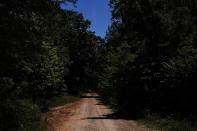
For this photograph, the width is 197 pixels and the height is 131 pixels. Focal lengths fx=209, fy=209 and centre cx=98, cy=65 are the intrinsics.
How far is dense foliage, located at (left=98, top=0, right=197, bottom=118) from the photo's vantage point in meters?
12.6

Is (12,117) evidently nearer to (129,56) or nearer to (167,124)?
(167,124)

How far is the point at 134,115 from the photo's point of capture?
16.8 m

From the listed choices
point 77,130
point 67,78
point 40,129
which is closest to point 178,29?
point 77,130

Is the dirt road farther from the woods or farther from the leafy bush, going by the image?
the leafy bush

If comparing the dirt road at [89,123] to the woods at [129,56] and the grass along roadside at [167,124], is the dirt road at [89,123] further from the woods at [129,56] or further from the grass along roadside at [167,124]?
the woods at [129,56]

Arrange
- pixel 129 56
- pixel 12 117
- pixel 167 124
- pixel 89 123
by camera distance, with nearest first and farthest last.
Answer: pixel 12 117, pixel 167 124, pixel 89 123, pixel 129 56

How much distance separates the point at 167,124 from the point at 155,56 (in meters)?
5.84

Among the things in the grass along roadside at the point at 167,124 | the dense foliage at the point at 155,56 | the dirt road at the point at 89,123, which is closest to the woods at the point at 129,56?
the dense foliage at the point at 155,56

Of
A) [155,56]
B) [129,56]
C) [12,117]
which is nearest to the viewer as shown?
[12,117]

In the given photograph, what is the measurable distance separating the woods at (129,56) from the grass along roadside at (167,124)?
0.63 meters

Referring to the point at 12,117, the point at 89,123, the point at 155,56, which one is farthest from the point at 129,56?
the point at 12,117

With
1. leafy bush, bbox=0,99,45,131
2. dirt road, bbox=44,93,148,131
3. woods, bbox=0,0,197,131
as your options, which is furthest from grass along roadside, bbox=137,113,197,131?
leafy bush, bbox=0,99,45,131

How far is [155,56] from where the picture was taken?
15.8 meters

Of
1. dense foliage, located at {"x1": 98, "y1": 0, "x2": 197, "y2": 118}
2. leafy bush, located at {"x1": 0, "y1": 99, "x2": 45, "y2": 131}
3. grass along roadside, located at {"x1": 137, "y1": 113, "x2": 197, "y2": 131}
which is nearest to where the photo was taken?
leafy bush, located at {"x1": 0, "y1": 99, "x2": 45, "y2": 131}
